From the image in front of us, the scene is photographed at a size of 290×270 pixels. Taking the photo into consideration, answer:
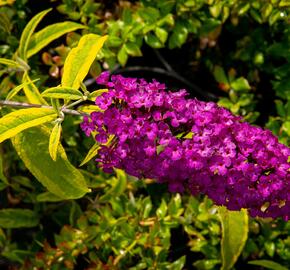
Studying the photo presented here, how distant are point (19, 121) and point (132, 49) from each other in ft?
3.11

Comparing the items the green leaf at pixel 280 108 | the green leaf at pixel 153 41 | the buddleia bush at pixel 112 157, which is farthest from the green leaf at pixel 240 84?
the green leaf at pixel 153 41

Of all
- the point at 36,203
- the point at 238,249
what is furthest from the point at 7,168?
the point at 238,249

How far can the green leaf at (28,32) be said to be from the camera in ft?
7.57

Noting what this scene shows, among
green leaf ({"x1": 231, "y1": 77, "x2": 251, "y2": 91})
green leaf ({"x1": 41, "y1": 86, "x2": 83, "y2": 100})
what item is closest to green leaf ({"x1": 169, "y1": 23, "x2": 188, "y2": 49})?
green leaf ({"x1": 231, "y1": 77, "x2": 251, "y2": 91})

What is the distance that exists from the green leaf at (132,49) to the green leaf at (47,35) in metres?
0.30

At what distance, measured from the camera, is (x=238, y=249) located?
7.64 ft

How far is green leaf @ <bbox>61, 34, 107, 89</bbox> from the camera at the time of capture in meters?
1.91

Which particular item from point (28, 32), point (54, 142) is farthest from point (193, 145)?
point (28, 32)

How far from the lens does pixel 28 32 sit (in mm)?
2324

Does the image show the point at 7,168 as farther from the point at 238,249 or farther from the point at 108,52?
the point at 238,249

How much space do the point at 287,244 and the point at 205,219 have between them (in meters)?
0.32

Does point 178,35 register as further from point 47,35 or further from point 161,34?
point 47,35

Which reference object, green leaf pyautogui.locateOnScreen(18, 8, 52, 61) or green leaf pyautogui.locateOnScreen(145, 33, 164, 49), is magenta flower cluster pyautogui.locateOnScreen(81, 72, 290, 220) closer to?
green leaf pyautogui.locateOnScreen(18, 8, 52, 61)

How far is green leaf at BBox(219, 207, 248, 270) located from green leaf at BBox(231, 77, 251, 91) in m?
0.66
